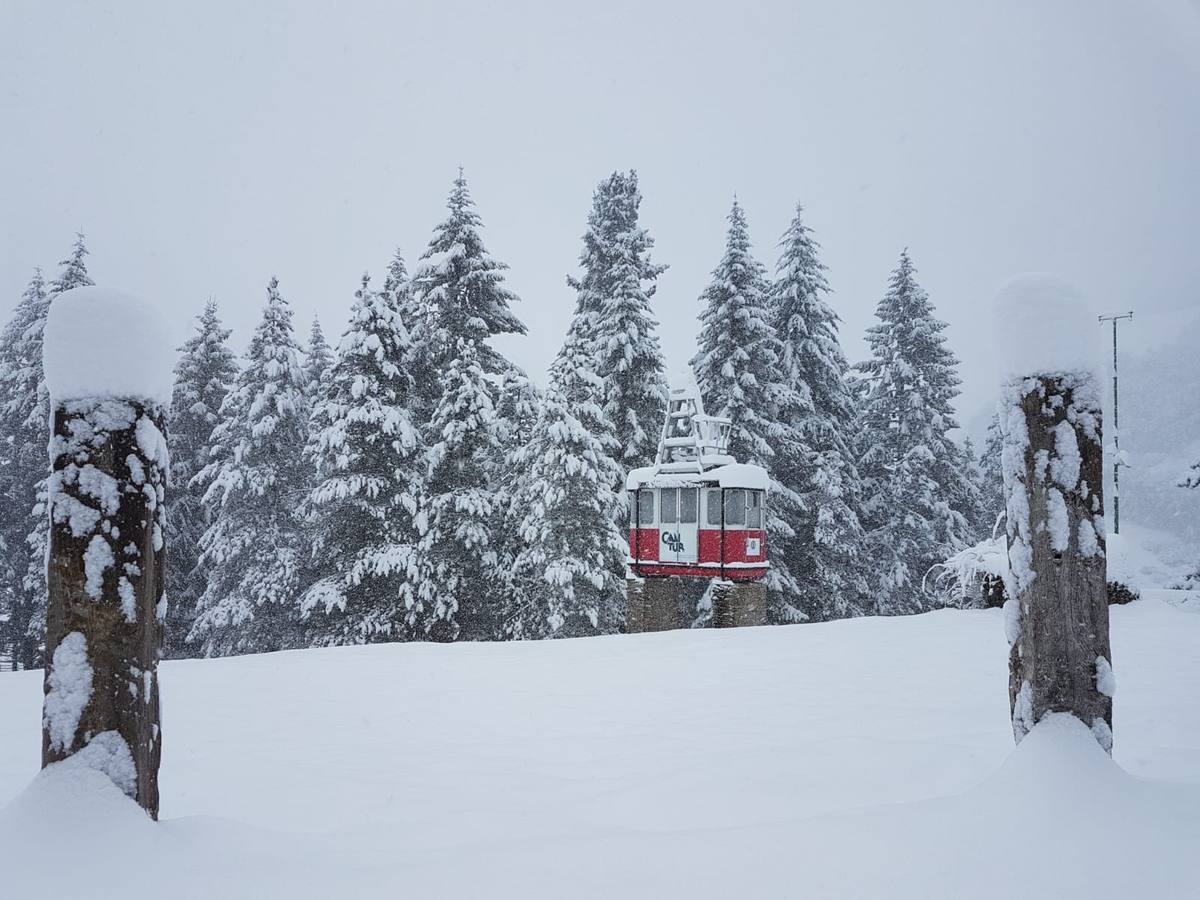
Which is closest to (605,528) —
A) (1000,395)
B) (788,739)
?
(788,739)

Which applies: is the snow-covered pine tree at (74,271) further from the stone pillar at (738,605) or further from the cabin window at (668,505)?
the stone pillar at (738,605)

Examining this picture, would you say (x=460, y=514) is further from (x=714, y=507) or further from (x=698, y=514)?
(x=714, y=507)

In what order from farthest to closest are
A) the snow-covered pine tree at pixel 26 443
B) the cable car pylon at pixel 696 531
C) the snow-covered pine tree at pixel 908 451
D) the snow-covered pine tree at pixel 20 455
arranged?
the snow-covered pine tree at pixel 908 451
the snow-covered pine tree at pixel 20 455
the snow-covered pine tree at pixel 26 443
the cable car pylon at pixel 696 531

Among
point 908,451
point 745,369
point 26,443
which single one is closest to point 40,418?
point 26,443

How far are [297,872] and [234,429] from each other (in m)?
23.4

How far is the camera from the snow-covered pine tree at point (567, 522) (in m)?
19.4

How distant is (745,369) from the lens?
23422 millimetres

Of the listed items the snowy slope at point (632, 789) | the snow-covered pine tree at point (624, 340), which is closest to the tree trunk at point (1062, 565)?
the snowy slope at point (632, 789)

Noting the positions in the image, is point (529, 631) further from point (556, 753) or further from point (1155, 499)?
point (1155, 499)

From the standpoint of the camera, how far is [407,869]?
8.27 feet

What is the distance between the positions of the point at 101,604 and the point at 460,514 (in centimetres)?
1767

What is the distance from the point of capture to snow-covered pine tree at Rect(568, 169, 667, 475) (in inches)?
910

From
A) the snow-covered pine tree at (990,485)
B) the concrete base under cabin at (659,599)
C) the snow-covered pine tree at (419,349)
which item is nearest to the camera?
the concrete base under cabin at (659,599)

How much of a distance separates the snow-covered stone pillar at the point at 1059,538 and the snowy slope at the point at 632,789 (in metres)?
0.15
